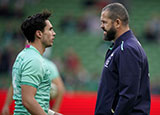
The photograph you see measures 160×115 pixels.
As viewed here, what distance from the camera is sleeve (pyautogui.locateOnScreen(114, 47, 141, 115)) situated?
3.12m

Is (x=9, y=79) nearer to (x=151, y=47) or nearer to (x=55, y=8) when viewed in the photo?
(x=55, y=8)

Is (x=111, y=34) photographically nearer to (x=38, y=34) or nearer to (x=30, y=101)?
(x=38, y=34)

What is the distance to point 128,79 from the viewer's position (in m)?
3.13

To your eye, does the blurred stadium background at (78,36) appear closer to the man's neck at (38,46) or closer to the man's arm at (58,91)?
the man's arm at (58,91)

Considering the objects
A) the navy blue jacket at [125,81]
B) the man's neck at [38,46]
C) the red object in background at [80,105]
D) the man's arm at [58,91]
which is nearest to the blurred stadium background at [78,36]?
the red object in background at [80,105]

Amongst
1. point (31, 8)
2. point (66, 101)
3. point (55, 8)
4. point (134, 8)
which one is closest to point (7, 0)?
point (31, 8)

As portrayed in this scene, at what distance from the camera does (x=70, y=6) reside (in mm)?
14883

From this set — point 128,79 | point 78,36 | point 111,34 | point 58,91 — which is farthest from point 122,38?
point 78,36

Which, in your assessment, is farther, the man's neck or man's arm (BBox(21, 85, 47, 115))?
the man's neck

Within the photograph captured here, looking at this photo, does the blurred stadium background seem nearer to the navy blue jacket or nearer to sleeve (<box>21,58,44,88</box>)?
the navy blue jacket

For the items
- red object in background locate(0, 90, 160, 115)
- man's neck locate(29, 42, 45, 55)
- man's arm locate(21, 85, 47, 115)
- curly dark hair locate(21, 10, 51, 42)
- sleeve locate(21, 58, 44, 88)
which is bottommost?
red object in background locate(0, 90, 160, 115)

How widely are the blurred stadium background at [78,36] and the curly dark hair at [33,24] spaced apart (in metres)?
7.99

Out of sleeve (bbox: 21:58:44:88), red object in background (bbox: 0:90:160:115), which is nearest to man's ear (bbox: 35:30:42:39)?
sleeve (bbox: 21:58:44:88)

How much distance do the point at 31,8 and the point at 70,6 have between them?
1672 mm
